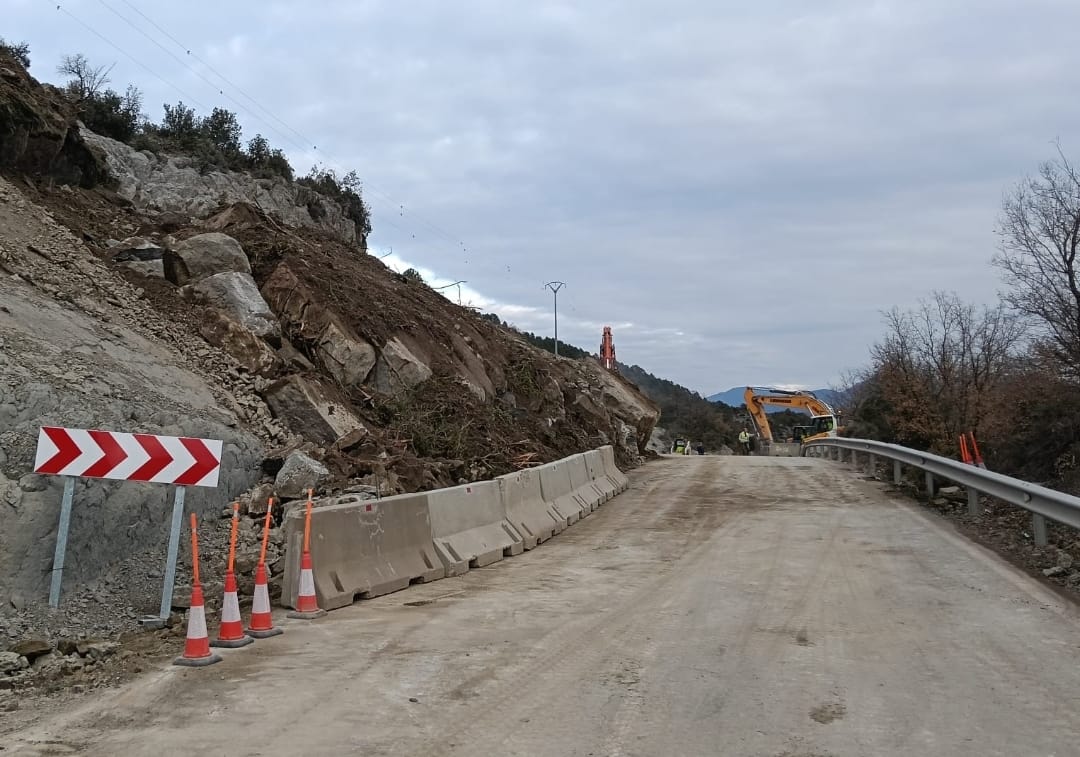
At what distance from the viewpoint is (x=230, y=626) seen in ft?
22.3

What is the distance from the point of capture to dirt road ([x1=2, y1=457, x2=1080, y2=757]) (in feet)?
15.6

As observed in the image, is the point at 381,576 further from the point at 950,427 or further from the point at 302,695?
the point at 950,427

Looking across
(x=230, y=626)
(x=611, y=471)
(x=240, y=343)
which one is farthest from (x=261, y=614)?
(x=611, y=471)

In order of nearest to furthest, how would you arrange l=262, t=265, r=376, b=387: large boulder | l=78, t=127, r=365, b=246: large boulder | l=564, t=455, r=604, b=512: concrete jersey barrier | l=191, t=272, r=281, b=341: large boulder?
l=191, t=272, r=281, b=341: large boulder
l=262, t=265, r=376, b=387: large boulder
l=564, t=455, r=604, b=512: concrete jersey barrier
l=78, t=127, r=365, b=246: large boulder

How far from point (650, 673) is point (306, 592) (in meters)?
3.60

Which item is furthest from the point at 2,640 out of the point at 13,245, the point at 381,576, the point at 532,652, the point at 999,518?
the point at 999,518

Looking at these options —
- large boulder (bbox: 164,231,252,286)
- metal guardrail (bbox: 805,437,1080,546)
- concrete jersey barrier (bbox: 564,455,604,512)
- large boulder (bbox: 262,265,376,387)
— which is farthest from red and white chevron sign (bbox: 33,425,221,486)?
metal guardrail (bbox: 805,437,1080,546)

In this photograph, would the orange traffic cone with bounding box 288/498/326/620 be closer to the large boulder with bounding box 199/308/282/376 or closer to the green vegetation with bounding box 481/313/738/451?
the large boulder with bounding box 199/308/282/376

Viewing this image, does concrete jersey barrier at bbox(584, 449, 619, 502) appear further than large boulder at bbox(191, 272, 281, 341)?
Yes

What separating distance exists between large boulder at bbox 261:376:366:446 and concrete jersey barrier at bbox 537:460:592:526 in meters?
3.23

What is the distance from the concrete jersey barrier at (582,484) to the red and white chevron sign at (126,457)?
344 inches

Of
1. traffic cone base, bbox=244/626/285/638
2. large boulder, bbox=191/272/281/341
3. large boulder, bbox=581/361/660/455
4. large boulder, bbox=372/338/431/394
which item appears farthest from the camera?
large boulder, bbox=581/361/660/455

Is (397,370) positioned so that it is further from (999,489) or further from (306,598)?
(999,489)

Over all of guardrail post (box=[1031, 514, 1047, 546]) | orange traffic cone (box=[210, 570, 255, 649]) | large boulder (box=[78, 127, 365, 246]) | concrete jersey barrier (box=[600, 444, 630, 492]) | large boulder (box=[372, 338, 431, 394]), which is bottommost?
orange traffic cone (box=[210, 570, 255, 649])
